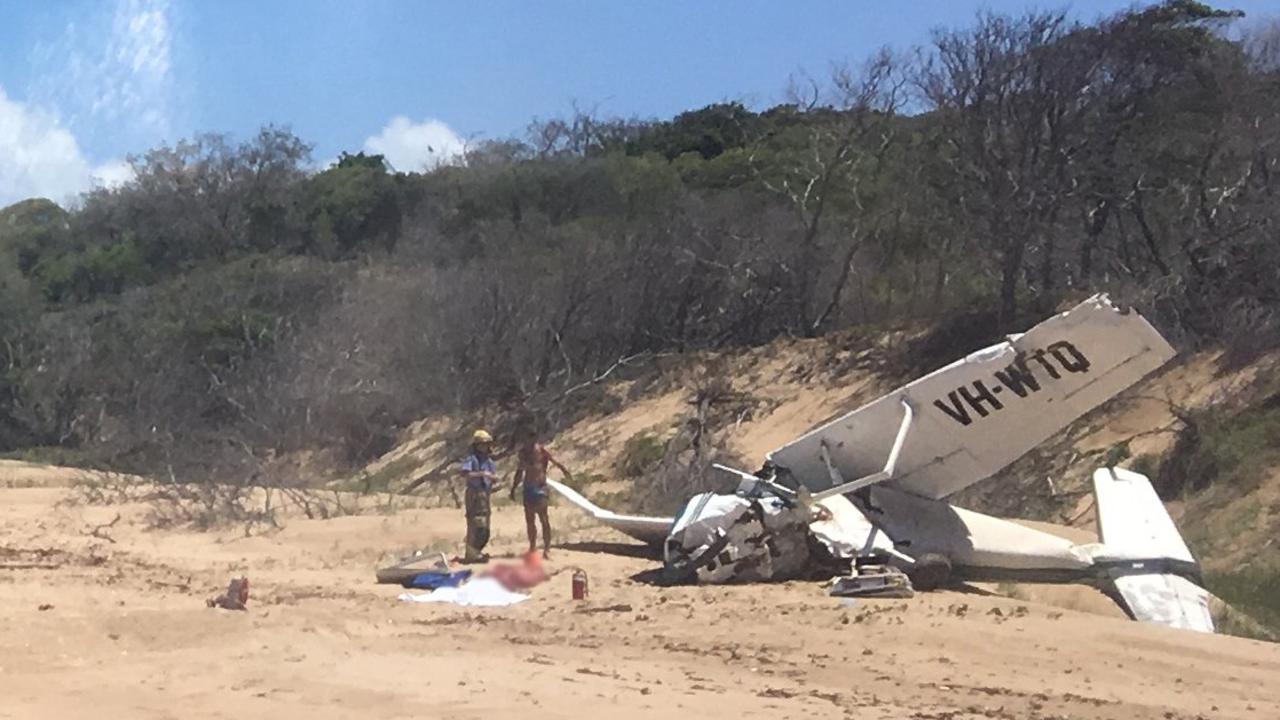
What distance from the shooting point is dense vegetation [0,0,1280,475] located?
26156mm

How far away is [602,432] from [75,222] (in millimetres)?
39900

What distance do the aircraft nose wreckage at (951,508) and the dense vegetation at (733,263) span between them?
33.6 feet

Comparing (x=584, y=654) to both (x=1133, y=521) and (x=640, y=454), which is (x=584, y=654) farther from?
(x=640, y=454)

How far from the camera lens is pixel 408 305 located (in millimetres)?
34031

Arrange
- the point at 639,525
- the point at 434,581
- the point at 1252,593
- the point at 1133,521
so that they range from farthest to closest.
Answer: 1. the point at 1252,593
2. the point at 639,525
3. the point at 1133,521
4. the point at 434,581

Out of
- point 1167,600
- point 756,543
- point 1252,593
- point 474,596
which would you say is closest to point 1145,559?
point 1167,600

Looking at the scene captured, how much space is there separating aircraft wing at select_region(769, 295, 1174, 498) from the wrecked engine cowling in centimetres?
68

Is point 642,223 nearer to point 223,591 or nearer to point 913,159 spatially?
point 913,159

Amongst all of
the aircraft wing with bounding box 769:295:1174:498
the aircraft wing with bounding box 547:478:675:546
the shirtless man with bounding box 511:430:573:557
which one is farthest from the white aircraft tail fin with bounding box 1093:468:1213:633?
the shirtless man with bounding box 511:430:573:557

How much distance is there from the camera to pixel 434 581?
476 inches

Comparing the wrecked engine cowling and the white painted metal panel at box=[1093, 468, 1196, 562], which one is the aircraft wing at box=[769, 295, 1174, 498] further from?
the white painted metal panel at box=[1093, 468, 1196, 562]

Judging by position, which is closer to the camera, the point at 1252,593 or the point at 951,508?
the point at 951,508

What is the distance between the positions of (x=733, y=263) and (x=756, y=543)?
69.1 feet

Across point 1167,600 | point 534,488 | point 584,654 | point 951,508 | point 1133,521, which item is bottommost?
point 584,654
